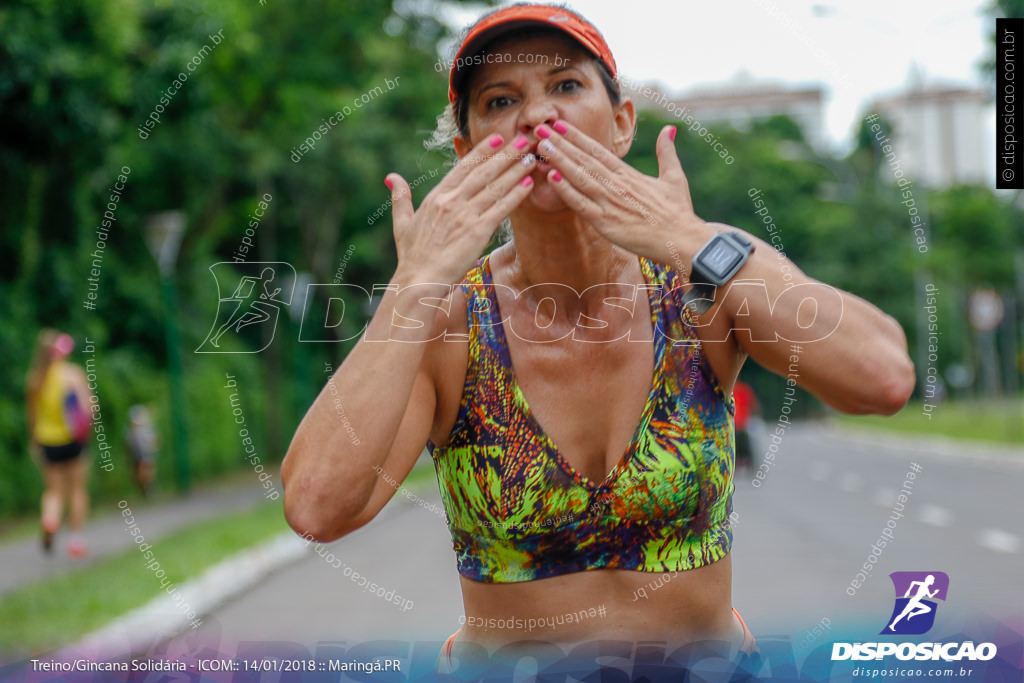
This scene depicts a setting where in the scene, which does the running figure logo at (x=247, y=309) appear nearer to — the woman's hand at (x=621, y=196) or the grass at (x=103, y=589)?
the woman's hand at (x=621, y=196)

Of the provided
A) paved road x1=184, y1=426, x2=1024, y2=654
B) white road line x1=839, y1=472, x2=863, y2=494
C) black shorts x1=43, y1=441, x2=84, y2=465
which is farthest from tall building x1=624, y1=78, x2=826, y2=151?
black shorts x1=43, y1=441, x2=84, y2=465

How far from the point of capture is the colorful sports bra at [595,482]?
163 centimetres

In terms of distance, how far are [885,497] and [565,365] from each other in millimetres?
11732

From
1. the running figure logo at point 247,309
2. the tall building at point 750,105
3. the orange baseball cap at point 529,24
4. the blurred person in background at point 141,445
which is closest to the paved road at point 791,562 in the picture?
the running figure logo at point 247,309

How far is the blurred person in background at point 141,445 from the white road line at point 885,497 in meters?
8.53

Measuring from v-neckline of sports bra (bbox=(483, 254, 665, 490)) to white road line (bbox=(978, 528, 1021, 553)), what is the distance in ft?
24.5

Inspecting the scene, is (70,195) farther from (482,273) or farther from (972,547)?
(482,273)

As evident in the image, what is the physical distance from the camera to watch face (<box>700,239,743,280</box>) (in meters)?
1.52

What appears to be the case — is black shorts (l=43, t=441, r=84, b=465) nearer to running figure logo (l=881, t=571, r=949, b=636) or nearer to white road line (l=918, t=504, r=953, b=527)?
white road line (l=918, t=504, r=953, b=527)

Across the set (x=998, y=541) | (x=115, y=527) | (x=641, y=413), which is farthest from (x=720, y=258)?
(x=115, y=527)

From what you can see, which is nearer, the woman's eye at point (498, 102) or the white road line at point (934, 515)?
the woman's eye at point (498, 102)

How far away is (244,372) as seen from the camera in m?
16.8

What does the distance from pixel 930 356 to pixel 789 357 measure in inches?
52.0

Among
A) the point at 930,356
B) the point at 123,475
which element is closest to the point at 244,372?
the point at 123,475
